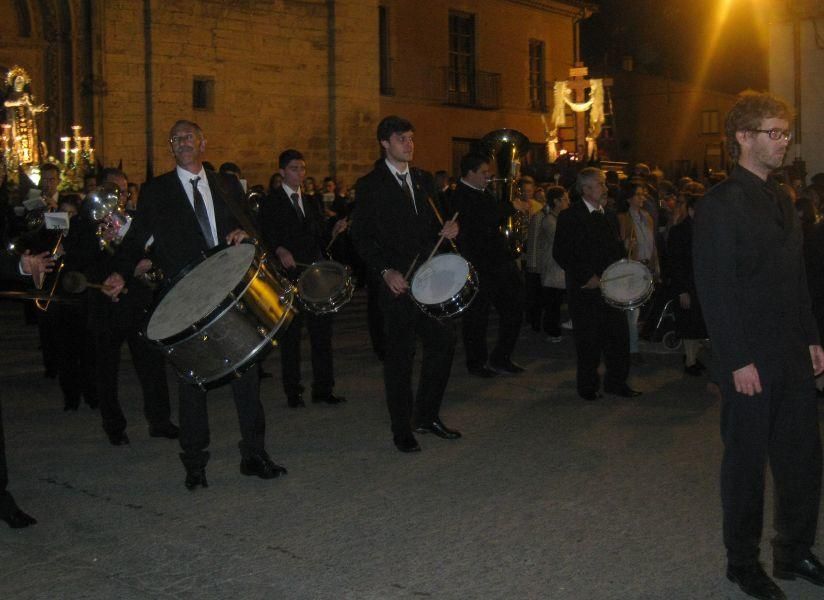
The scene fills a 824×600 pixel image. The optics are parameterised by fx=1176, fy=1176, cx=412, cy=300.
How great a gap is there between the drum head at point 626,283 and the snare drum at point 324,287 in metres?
1.99

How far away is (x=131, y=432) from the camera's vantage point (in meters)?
8.28

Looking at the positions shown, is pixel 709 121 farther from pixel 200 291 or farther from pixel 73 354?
pixel 200 291

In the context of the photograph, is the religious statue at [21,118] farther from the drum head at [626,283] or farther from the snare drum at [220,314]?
the snare drum at [220,314]

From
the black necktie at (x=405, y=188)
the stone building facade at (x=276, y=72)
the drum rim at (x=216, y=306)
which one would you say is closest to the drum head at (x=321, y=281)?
the black necktie at (x=405, y=188)

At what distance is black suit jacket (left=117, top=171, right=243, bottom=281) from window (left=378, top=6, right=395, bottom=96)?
25836mm

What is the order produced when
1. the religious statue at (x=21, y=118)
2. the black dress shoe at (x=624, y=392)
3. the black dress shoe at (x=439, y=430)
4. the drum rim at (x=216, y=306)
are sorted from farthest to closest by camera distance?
1. the religious statue at (x=21, y=118)
2. the black dress shoe at (x=624, y=392)
3. the black dress shoe at (x=439, y=430)
4. the drum rim at (x=216, y=306)

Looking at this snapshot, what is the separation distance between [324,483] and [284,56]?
2172cm

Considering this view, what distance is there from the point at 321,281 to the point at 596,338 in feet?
7.21

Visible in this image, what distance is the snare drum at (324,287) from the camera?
29.5 feet

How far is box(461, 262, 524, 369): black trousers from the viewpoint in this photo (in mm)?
10617

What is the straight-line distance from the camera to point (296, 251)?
9.41 m

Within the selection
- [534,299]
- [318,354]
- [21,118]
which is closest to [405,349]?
[318,354]

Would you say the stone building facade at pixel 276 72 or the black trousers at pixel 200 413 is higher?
the stone building facade at pixel 276 72

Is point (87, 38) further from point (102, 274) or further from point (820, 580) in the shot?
point (820, 580)
